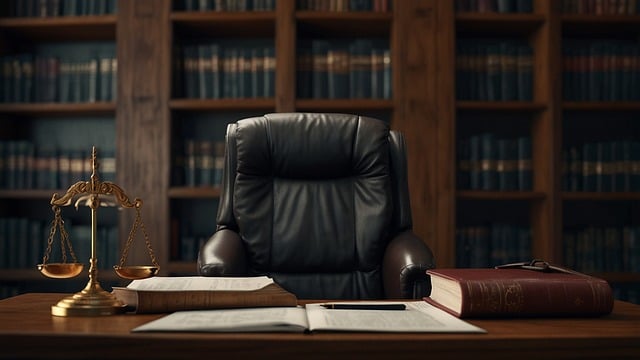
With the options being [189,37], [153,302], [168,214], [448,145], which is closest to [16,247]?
[168,214]

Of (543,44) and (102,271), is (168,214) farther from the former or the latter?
(543,44)

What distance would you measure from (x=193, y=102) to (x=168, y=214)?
0.50 metres

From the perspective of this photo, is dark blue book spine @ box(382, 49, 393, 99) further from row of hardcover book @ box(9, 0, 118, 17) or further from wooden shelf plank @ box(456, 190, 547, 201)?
row of hardcover book @ box(9, 0, 118, 17)

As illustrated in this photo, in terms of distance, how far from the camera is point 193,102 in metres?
3.24

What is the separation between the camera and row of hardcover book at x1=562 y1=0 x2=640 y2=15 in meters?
3.30

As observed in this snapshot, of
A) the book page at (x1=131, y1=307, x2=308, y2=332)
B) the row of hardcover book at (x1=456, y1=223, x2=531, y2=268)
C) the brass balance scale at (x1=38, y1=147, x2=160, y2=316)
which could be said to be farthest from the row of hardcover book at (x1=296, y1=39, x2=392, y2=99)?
the book page at (x1=131, y1=307, x2=308, y2=332)

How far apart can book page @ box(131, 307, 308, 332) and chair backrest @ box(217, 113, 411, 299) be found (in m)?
1.12

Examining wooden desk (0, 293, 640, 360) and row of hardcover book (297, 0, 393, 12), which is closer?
wooden desk (0, 293, 640, 360)

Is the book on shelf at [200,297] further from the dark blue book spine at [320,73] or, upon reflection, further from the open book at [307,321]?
the dark blue book spine at [320,73]

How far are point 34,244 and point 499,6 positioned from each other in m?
2.35

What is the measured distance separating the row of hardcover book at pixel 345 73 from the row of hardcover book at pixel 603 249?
1.07 meters

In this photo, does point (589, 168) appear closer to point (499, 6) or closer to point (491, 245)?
point (491, 245)

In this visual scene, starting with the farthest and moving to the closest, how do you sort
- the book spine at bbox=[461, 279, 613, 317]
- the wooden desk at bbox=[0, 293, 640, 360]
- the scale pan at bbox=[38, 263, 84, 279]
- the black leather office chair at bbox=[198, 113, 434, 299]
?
the black leather office chair at bbox=[198, 113, 434, 299] < the scale pan at bbox=[38, 263, 84, 279] < the book spine at bbox=[461, 279, 613, 317] < the wooden desk at bbox=[0, 293, 640, 360]

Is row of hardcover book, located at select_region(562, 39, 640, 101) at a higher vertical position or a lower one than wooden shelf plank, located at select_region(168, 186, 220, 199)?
higher
